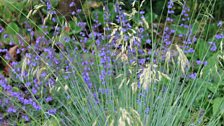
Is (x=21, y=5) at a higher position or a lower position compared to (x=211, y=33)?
higher

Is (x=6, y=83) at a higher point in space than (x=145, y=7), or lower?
lower

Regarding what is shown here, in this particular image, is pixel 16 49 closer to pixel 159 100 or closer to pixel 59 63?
pixel 59 63

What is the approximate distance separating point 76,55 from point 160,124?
101 centimetres

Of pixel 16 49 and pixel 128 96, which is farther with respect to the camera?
pixel 16 49

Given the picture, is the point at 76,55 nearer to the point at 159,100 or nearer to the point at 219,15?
the point at 159,100

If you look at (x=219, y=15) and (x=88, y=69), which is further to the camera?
(x=219, y=15)

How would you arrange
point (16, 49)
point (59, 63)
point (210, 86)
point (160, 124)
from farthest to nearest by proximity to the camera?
point (16, 49), point (59, 63), point (210, 86), point (160, 124)

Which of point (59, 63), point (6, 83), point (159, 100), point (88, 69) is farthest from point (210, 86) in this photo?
point (6, 83)

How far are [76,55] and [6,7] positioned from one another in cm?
112

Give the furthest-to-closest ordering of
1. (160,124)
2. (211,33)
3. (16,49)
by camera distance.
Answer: (211,33)
(16,49)
(160,124)

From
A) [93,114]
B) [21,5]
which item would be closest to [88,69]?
[93,114]

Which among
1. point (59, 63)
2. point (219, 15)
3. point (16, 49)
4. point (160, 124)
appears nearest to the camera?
point (160, 124)

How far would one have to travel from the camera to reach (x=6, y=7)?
4.00 meters

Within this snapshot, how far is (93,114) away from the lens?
104 inches
